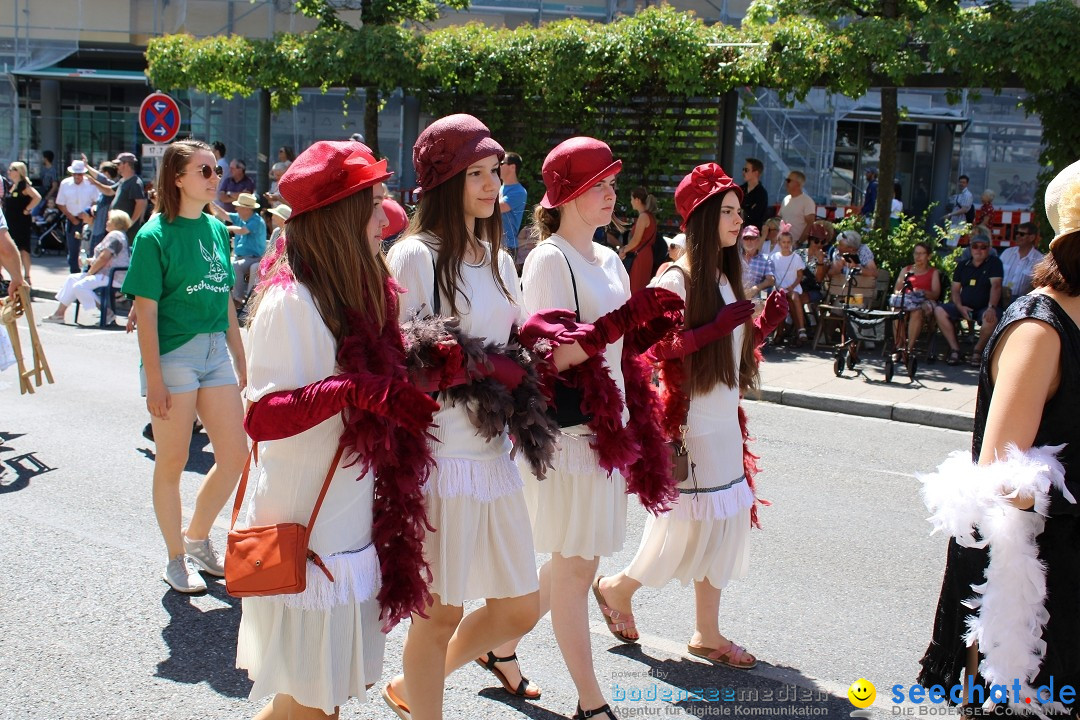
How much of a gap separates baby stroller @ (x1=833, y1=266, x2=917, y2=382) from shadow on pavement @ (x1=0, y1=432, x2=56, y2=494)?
7420 mm

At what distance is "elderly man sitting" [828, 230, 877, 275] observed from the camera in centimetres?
1241

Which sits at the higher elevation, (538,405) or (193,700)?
(538,405)

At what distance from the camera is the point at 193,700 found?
3861 millimetres

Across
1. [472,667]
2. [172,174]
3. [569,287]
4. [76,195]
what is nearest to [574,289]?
[569,287]

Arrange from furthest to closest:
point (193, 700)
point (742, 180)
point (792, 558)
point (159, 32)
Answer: point (159, 32), point (742, 180), point (792, 558), point (193, 700)

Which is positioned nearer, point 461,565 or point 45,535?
point 461,565

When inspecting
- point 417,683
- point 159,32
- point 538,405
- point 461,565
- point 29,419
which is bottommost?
point 29,419

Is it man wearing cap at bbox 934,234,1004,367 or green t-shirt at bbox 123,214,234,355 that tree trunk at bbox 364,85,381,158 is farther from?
green t-shirt at bbox 123,214,234,355

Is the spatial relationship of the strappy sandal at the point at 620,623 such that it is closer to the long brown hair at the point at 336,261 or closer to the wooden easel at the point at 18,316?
the long brown hair at the point at 336,261

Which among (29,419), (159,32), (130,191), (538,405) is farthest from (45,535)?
(159,32)

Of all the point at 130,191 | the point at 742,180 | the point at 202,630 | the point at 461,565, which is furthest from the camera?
the point at 742,180

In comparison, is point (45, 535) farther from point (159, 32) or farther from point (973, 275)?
point (159, 32)

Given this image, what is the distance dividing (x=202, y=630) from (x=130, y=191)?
10.8 metres

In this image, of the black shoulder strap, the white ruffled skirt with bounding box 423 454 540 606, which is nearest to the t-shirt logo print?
the black shoulder strap
